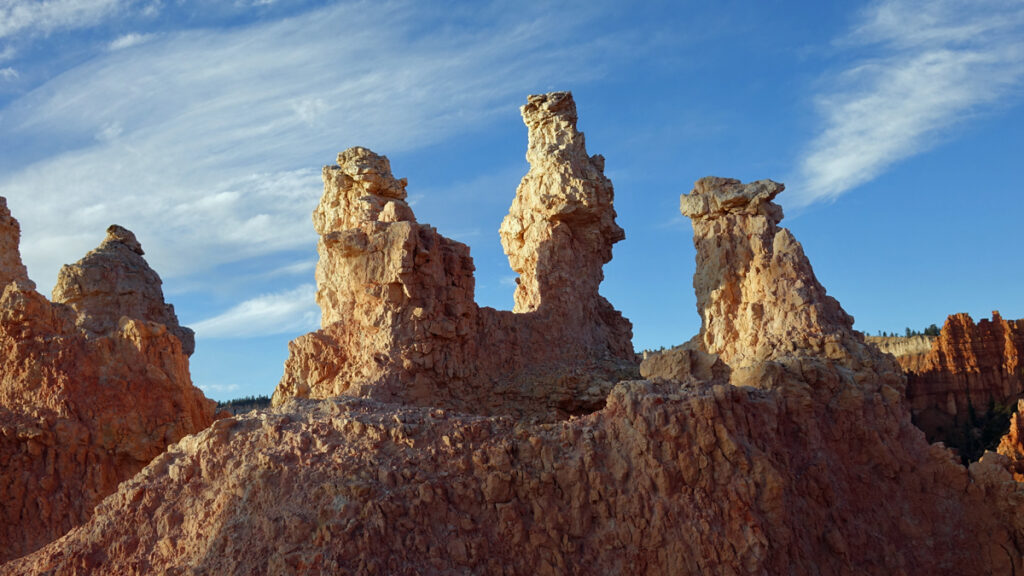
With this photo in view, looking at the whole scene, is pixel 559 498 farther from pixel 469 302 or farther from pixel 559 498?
pixel 469 302

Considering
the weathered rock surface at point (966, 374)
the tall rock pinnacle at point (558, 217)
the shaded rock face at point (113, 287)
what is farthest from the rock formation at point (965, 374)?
the shaded rock face at point (113, 287)

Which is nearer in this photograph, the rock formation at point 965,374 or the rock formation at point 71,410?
the rock formation at point 71,410

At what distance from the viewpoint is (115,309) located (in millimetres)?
23938

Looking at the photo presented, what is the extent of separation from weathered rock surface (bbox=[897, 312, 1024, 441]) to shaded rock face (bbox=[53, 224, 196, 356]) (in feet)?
170

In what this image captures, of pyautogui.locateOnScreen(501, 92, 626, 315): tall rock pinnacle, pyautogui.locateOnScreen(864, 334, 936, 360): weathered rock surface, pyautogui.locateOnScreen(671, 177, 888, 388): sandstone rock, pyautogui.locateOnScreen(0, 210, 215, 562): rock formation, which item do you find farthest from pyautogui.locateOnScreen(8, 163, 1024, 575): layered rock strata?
pyautogui.locateOnScreen(864, 334, 936, 360): weathered rock surface

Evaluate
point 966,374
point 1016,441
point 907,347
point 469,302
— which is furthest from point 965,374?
point 469,302

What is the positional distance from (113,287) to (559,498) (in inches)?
608

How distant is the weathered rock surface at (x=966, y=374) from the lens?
65.8 metres

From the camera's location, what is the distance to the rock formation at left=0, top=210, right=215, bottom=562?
54.6 feet

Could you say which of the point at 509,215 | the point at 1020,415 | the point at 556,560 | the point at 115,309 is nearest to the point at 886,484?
the point at 556,560

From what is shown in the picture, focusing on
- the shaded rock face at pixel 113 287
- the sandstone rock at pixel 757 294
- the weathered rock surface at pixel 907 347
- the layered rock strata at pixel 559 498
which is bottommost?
the layered rock strata at pixel 559 498

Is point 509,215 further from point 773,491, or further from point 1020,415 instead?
point 1020,415

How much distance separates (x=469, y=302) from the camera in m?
20.1

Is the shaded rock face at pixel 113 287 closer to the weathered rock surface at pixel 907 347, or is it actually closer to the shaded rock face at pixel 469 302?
the shaded rock face at pixel 469 302
